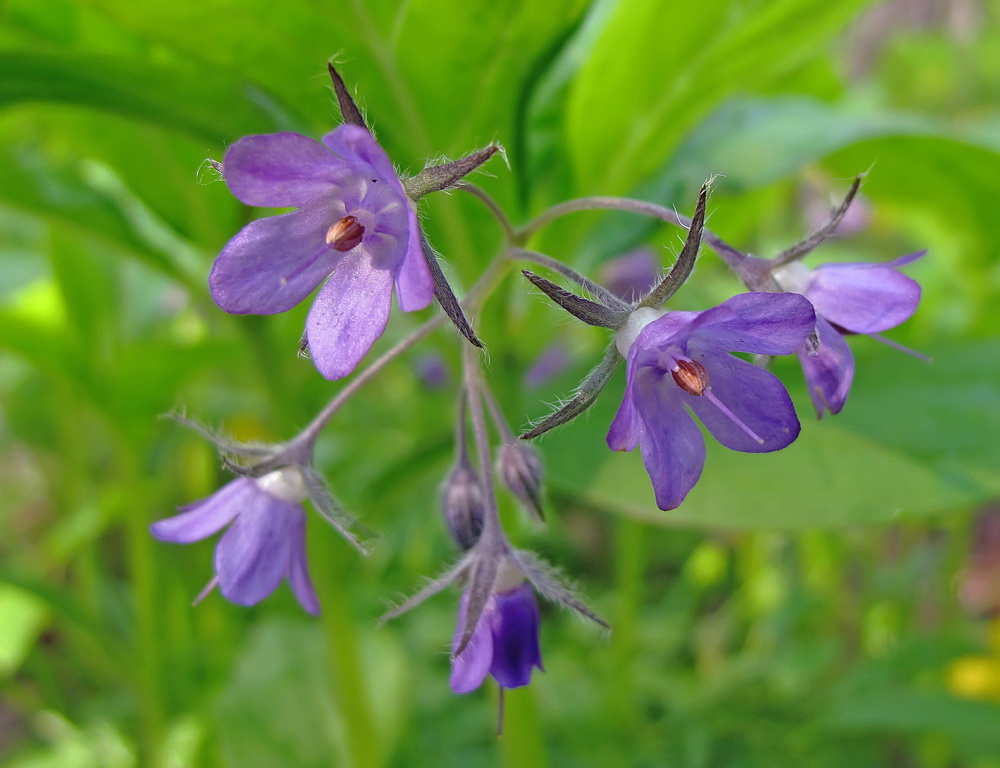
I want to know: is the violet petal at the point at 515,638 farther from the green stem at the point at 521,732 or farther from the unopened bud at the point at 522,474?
the green stem at the point at 521,732

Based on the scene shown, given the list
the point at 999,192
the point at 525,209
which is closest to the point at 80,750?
the point at 525,209

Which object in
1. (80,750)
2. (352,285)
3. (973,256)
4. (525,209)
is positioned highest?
(352,285)

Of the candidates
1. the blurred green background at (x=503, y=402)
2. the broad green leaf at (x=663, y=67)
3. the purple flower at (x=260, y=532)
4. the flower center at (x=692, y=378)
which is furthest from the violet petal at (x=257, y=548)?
the broad green leaf at (x=663, y=67)

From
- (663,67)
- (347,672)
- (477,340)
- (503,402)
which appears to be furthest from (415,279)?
(347,672)

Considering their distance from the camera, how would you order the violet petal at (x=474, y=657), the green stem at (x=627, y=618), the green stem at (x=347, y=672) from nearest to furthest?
the violet petal at (x=474, y=657), the green stem at (x=347, y=672), the green stem at (x=627, y=618)

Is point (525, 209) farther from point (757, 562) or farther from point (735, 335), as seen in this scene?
point (757, 562)

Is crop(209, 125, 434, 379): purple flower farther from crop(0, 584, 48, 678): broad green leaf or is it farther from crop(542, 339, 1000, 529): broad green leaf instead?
crop(0, 584, 48, 678): broad green leaf

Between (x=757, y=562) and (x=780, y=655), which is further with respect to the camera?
(x=757, y=562)

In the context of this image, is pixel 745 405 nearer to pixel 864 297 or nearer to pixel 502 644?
pixel 864 297
